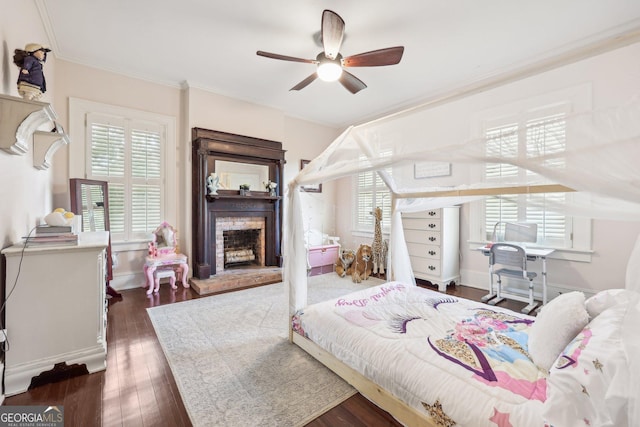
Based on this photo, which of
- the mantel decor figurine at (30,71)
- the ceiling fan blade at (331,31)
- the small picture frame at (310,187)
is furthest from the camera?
the small picture frame at (310,187)

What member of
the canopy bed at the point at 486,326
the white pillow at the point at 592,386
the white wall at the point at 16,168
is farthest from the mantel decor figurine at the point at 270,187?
the white pillow at the point at 592,386

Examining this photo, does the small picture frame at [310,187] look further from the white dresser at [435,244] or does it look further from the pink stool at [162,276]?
the pink stool at [162,276]

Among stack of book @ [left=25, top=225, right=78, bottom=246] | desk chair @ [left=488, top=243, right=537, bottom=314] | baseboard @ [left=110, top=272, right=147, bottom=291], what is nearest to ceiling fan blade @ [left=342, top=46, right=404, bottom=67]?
desk chair @ [left=488, top=243, right=537, bottom=314]

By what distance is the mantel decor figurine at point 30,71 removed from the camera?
188 cm

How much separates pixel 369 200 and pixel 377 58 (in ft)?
9.58

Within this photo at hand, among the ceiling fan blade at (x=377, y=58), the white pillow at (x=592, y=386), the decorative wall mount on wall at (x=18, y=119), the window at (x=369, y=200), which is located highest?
the ceiling fan blade at (x=377, y=58)

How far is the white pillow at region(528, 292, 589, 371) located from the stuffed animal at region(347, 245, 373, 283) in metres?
3.04

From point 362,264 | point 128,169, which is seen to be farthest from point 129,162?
point 362,264

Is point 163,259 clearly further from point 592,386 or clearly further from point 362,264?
point 592,386

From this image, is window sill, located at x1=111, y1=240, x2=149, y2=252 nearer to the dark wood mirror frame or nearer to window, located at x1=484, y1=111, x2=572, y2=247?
the dark wood mirror frame

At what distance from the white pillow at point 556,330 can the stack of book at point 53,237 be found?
2.98 meters

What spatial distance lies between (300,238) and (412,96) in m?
3.33

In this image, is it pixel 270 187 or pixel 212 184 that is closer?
pixel 212 184

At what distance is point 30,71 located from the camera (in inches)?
75.0
